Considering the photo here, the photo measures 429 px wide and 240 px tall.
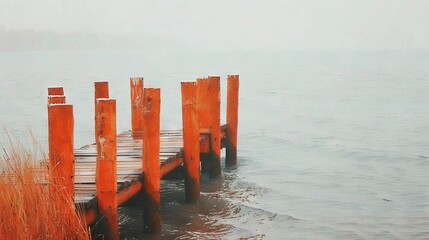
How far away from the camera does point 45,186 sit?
6.27 metres

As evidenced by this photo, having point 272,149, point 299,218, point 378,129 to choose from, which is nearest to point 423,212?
point 299,218

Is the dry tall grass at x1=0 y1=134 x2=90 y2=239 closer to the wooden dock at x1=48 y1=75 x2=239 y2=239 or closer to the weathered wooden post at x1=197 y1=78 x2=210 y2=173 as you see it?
the wooden dock at x1=48 y1=75 x2=239 y2=239

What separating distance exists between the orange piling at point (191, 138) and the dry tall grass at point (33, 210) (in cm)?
346

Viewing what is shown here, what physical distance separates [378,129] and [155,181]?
18.2 metres

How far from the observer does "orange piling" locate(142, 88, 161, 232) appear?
788cm

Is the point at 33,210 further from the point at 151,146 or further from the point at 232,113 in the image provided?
the point at 232,113

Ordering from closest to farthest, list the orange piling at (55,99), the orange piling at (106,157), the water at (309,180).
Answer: the orange piling at (106,157)
the orange piling at (55,99)
the water at (309,180)

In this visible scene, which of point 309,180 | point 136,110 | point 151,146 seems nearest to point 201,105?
point 136,110

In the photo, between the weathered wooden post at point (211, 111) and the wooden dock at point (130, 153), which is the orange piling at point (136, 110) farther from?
the weathered wooden post at point (211, 111)

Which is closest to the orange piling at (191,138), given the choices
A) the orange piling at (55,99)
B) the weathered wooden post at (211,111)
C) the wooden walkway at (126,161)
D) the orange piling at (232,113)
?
the wooden walkway at (126,161)

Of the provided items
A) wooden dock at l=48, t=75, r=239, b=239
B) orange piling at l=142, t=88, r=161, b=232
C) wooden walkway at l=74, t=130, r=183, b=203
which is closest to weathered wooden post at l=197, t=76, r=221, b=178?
wooden dock at l=48, t=75, r=239, b=239

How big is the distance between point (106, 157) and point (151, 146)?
1.21 meters

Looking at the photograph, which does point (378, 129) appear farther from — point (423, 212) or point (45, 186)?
point (45, 186)

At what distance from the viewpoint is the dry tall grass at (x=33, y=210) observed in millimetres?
5688
